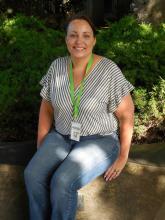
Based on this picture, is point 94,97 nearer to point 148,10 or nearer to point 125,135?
point 125,135

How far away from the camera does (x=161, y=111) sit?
4.30m

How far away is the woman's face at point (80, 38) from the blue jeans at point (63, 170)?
0.58 meters

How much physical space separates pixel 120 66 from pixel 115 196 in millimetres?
1471

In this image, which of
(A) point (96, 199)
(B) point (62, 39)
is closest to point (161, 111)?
(A) point (96, 199)

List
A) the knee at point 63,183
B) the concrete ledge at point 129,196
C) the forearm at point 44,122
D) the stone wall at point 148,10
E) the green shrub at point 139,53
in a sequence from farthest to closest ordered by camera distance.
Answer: the stone wall at point 148,10 < the green shrub at point 139,53 < the forearm at point 44,122 < the concrete ledge at point 129,196 < the knee at point 63,183

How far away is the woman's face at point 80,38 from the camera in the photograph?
3438 mm

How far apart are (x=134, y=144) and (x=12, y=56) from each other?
1915 millimetres

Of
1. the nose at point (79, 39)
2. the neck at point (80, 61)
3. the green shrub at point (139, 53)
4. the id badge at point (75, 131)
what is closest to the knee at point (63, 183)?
the id badge at point (75, 131)

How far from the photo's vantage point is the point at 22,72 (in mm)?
4762

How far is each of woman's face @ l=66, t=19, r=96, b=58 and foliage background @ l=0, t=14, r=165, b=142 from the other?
95cm

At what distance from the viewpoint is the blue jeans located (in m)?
3.23

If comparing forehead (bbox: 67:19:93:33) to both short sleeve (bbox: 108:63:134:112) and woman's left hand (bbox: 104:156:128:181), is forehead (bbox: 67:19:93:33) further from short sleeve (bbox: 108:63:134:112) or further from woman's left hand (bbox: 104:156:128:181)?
woman's left hand (bbox: 104:156:128:181)

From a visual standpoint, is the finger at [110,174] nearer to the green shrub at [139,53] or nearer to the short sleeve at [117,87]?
A: the short sleeve at [117,87]

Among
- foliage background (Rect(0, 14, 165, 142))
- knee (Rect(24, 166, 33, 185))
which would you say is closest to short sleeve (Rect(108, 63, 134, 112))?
knee (Rect(24, 166, 33, 185))
